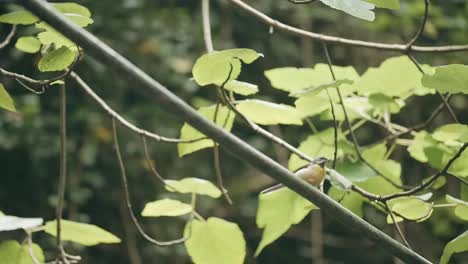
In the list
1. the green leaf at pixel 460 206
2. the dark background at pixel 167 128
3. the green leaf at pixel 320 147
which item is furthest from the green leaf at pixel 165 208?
the dark background at pixel 167 128

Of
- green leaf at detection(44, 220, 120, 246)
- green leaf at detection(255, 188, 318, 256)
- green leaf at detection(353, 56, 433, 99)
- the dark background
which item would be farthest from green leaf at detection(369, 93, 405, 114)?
the dark background

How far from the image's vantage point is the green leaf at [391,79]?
1.95ft

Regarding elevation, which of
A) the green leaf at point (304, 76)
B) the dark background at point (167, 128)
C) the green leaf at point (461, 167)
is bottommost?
the dark background at point (167, 128)

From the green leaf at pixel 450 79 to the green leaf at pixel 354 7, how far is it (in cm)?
6

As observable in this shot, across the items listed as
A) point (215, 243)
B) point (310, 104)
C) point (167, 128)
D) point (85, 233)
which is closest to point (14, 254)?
point (85, 233)

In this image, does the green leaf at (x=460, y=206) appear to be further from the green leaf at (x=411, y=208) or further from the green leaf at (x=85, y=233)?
the green leaf at (x=85, y=233)

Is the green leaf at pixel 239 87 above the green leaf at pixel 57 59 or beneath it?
beneath

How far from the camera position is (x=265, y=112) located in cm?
55

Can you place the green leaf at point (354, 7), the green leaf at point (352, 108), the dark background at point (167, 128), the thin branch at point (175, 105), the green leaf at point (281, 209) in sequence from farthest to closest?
the dark background at point (167, 128) < the green leaf at point (352, 108) < the green leaf at point (281, 209) < the green leaf at point (354, 7) < the thin branch at point (175, 105)

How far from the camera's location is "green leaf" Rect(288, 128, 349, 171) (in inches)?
23.2

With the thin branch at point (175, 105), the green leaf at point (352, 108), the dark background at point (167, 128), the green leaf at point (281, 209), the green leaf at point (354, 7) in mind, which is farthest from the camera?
the dark background at point (167, 128)

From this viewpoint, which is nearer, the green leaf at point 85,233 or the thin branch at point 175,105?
the thin branch at point 175,105

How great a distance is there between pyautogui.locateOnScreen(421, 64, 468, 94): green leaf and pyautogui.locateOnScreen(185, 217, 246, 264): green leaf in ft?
0.68

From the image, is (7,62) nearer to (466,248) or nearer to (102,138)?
(102,138)
